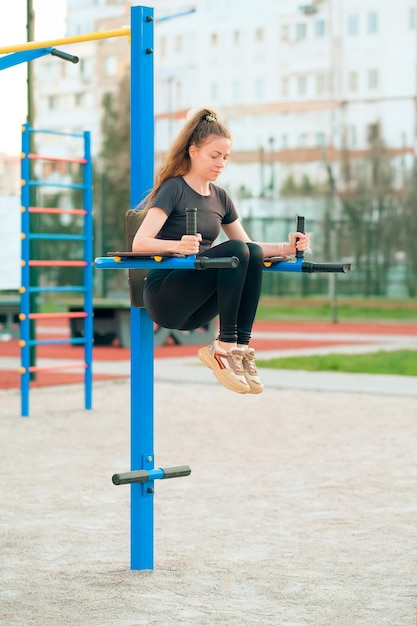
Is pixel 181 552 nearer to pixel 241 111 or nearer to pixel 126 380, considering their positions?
pixel 126 380

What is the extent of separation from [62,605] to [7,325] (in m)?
14.6

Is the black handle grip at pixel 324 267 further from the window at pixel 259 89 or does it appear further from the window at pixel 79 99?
the window at pixel 79 99

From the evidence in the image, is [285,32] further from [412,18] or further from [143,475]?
[143,475]

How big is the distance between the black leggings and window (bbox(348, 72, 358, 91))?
25.3 meters

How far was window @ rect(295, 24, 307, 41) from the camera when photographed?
97.9 feet

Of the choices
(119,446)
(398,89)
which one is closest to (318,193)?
(398,89)

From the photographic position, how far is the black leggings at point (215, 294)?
151 inches

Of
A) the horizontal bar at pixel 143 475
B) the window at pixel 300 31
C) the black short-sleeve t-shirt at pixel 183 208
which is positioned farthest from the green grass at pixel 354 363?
the window at pixel 300 31

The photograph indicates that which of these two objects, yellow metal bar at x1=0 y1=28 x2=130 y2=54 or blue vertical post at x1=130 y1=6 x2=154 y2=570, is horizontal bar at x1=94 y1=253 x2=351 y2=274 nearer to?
blue vertical post at x1=130 y1=6 x2=154 y2=570

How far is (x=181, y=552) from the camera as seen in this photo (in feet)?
16.0

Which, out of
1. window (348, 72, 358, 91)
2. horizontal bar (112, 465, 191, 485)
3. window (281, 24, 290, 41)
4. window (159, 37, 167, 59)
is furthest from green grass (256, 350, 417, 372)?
window (159, 37, 167, 59)

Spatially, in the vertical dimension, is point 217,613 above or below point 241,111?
below

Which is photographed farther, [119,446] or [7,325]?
[7,325]

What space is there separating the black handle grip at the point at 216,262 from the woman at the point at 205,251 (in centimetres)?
7
